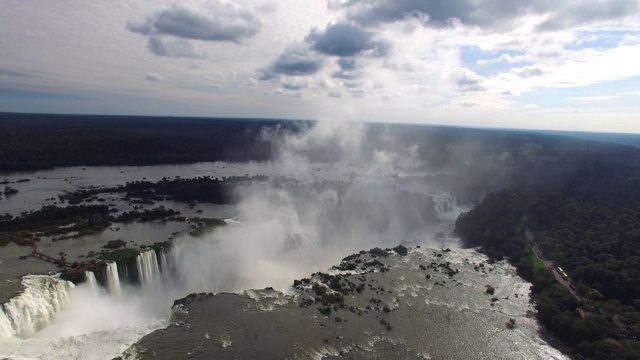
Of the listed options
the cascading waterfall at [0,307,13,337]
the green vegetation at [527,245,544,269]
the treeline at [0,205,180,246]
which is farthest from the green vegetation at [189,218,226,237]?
the green vegetation at [527,245,544,269]

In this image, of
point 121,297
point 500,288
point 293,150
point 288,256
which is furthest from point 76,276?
point 293,150

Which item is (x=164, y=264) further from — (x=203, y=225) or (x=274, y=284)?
(x=274, y=284)

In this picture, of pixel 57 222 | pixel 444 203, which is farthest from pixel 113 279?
pixel 444 203

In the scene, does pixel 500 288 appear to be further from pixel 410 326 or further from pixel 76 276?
pixel 76 276

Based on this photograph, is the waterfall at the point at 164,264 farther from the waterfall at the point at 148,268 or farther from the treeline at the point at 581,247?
the treeline at the point at 581,247

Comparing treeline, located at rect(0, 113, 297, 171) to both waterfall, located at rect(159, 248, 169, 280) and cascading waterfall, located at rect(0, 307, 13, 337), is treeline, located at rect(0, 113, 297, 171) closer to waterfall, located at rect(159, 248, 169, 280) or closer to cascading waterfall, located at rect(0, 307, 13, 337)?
waterfall, located at rect(159, 248, 169, 280)

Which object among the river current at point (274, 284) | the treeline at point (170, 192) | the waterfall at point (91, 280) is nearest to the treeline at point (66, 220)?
the river current at point (274, 284)

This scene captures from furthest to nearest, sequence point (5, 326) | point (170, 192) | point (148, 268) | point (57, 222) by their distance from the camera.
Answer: point (170, 192) < point (57, 222) < point (148, 268) < point (5, 326)
